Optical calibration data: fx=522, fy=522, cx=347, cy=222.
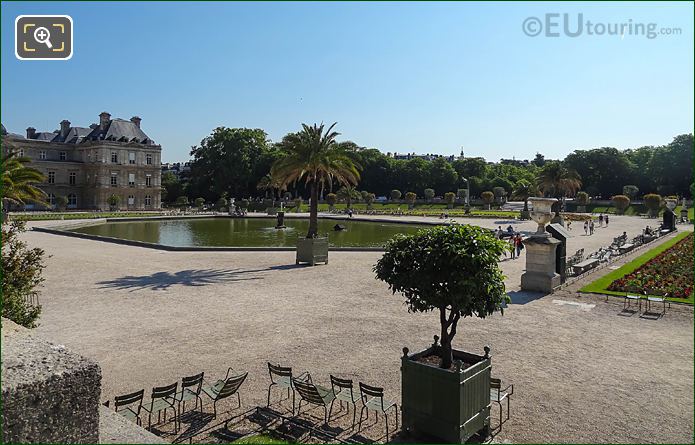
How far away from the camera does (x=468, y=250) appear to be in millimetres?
7973

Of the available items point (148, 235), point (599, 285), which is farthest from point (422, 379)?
point (148, 235)

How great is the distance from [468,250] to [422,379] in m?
2.08

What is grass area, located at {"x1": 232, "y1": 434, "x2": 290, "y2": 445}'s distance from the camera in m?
7.11

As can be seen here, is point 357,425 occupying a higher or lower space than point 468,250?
lower

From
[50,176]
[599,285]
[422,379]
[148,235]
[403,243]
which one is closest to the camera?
[422,379]

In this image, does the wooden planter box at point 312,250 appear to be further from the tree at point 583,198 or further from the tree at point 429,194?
the tree at point 429,194

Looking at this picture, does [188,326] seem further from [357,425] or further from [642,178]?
[642,178]

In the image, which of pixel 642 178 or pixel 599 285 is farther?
pixel 642 178

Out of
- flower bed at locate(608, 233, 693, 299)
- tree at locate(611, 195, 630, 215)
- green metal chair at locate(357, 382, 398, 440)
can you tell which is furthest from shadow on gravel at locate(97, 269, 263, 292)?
tree at locate(611, 195, 630, 215)

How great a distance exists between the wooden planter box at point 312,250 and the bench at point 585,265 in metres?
11.5

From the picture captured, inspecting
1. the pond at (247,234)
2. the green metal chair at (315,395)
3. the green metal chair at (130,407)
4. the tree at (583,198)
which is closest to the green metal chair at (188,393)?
the green metal chair at (130,407)

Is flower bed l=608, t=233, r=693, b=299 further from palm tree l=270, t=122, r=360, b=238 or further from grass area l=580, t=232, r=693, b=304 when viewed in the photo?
palm tree l=270, t=122, r=360, b=238

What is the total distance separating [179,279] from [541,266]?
46.4 feet

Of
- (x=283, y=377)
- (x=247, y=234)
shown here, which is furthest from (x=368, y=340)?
(x=247, y=234)
